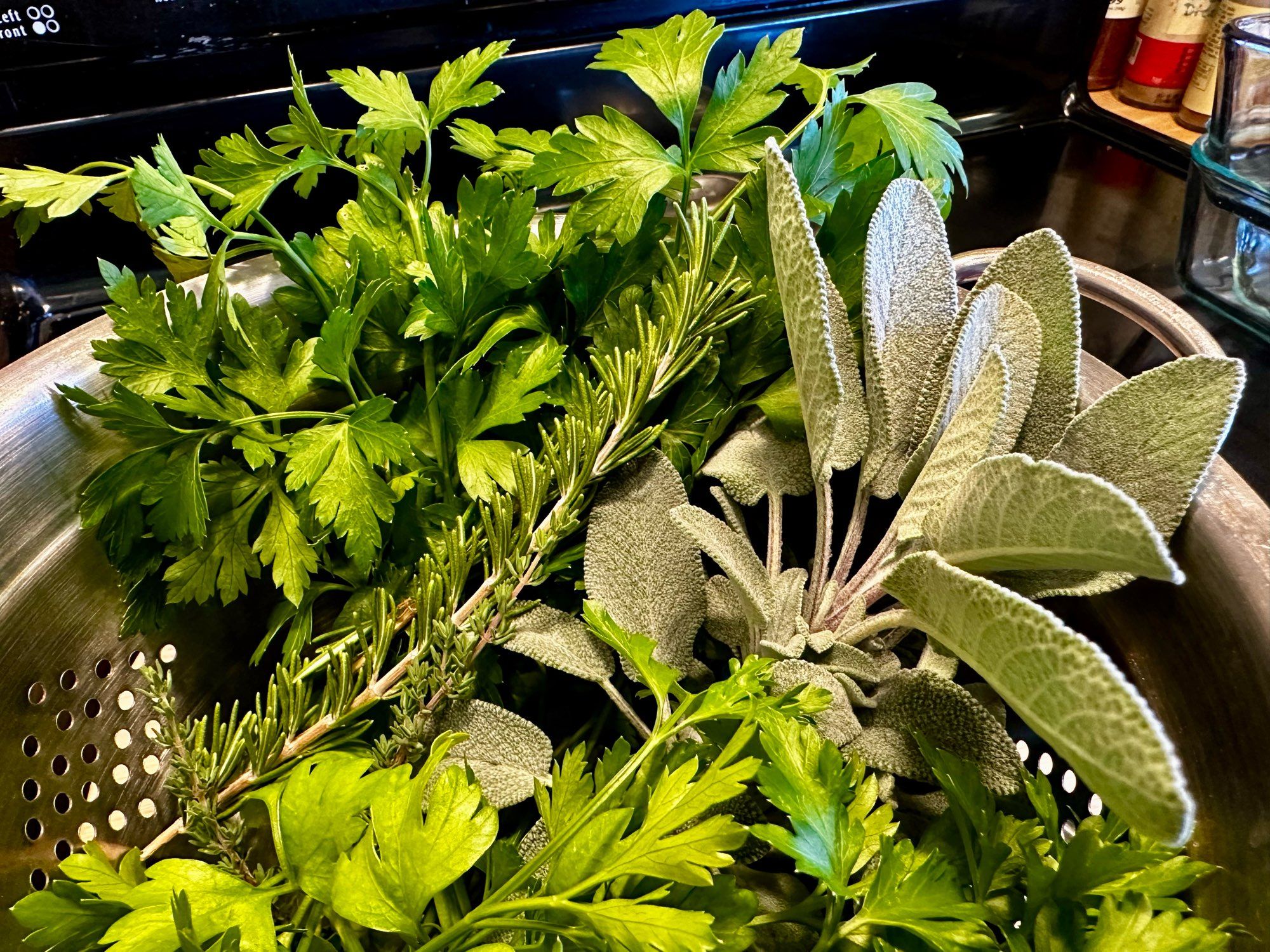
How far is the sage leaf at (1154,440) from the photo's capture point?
0.32 meters

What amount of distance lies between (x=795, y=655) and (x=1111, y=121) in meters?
0.87

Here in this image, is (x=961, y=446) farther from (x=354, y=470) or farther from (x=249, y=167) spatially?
(x=249, y=167)

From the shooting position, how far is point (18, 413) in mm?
439

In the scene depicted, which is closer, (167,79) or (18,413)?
(18,413)

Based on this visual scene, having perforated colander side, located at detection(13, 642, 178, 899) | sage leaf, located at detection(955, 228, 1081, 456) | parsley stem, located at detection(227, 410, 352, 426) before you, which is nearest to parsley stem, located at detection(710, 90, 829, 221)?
sage leaf, located at detection(955, 228, 1081, 456)

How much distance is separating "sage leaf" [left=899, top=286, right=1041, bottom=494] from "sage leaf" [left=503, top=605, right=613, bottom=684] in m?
0.15

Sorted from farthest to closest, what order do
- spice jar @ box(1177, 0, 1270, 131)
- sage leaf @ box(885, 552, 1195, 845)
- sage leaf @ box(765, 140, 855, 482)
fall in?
1. spice jar @ box(1177, 0, 1270, 131)
2. sage leaf @ box(765, 140, 855, 482)
3. sage leaf @ box(885, 552, 1195, 845)

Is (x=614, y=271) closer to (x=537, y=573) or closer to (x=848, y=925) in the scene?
(x=537, y=573)

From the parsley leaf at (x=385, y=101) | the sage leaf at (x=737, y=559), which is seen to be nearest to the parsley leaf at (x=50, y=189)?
the parsley leaf at (x=385, y=101)

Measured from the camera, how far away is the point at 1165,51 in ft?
3.13

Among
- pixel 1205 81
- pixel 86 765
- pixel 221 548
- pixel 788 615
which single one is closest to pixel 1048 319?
pixel 788 615

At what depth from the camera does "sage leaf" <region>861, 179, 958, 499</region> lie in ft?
1.22

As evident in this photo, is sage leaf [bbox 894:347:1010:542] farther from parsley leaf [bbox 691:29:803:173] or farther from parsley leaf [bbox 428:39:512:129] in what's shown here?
parsley leaf [bbox 428:39:512:129]

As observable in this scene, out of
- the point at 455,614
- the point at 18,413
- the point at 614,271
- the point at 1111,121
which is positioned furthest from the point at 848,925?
the point at 1111,121
